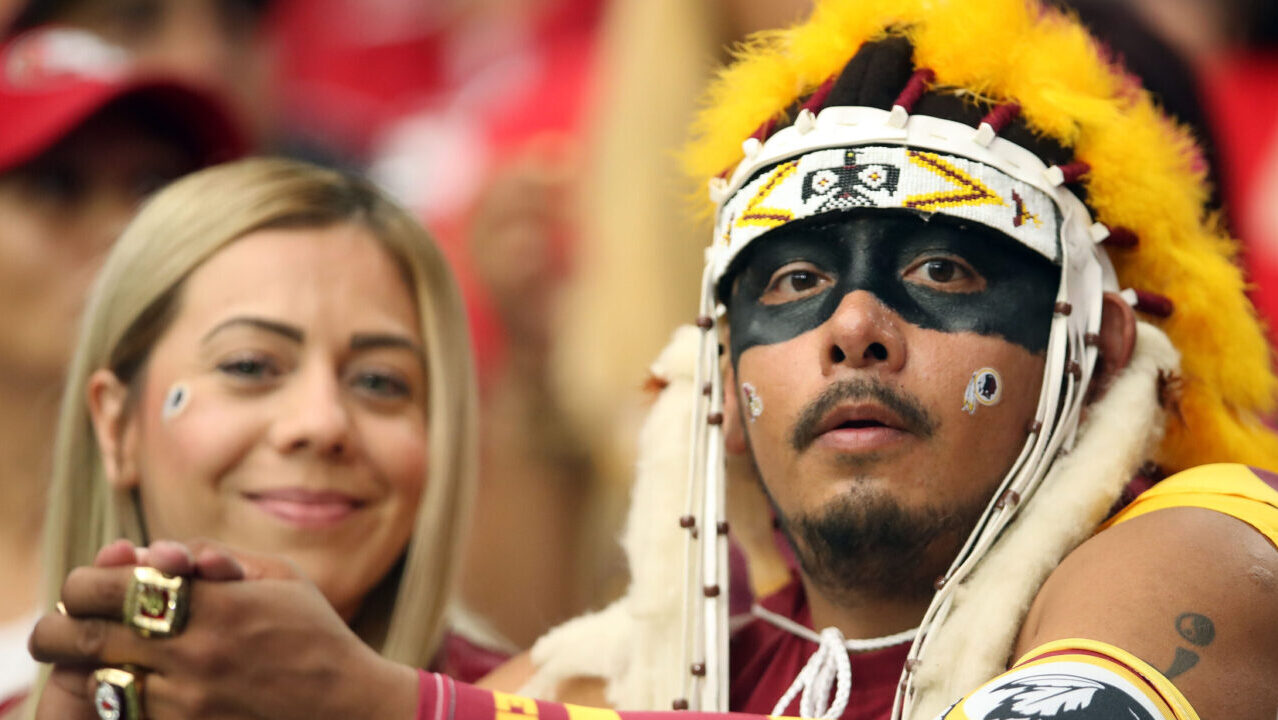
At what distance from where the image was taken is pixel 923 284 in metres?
2.25

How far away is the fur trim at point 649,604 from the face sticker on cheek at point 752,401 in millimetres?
182

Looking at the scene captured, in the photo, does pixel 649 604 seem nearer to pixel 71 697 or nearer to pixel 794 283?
pixel 794 283

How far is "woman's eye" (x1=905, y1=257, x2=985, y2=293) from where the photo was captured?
225 centimetres

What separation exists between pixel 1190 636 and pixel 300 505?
1581 millimetres

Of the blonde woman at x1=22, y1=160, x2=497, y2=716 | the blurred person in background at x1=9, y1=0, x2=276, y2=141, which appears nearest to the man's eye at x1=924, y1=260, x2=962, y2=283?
the blonde woman at x1=22, y1=160, x2=497, y2=716

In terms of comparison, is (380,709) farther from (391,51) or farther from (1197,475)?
(391,51)

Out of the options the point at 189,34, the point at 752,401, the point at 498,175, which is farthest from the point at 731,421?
the point at 189,34

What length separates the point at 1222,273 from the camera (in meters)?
2.42

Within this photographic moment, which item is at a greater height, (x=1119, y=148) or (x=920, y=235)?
(x=1119, y=148)

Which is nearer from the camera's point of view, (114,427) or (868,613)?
(868,613)

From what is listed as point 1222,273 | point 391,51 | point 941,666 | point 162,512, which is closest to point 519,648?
point 162,512

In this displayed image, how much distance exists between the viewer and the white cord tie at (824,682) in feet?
7.66

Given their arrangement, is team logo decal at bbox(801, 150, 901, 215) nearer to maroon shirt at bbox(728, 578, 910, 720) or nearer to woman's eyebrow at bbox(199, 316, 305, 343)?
maroon shirt at bbox(728, 578, 910, 720)

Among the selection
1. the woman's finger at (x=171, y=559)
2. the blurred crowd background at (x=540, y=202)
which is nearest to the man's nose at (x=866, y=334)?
the woman's finger at (x=171, y=559)
